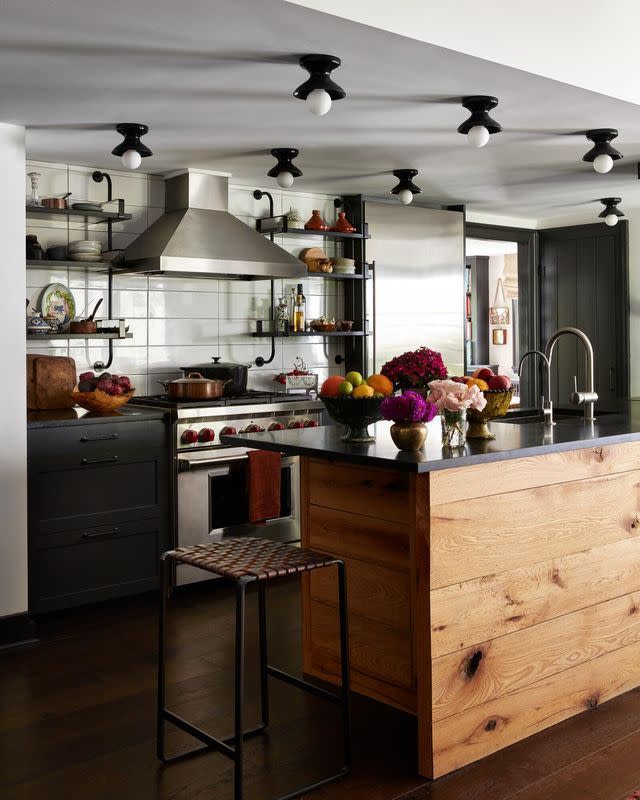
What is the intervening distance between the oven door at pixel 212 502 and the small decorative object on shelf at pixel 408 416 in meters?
2.07

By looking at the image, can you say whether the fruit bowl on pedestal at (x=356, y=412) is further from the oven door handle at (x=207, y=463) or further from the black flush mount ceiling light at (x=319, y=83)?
the oven door handle at (x=207, y=463)

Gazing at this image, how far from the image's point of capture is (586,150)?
4.72 meters

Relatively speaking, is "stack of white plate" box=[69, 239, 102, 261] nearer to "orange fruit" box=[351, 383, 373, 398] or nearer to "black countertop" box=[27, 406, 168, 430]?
"black countertop" box=[27, 406, 168, 430]

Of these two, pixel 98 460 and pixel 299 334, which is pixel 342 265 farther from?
pixel 98 460

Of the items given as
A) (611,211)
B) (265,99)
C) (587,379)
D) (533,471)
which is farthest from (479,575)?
(611,211)

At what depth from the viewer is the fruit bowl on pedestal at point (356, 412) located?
295 cm

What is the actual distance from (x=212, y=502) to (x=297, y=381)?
3.78 feet

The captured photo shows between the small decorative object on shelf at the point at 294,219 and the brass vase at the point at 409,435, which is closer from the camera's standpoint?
the brass vase at the point at 409,435

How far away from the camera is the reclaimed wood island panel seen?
8.83 ft

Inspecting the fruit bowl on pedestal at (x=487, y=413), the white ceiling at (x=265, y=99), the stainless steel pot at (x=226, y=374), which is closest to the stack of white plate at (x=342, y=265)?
the white ceiling at (x=265, y=99)

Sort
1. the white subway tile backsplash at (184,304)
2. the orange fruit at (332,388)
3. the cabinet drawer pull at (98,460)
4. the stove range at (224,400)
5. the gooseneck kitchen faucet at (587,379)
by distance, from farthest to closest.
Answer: the white subway tile backsplash at (184,304) < the stove range at (224,400) < the cabinet drawer pull at (98,460) < the gooseneck kitchen faucet at (587,379) < the orange fruit at (332,388)

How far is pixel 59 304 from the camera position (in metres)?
4.84

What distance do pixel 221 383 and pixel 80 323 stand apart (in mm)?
832

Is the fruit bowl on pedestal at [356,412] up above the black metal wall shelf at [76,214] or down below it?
below
